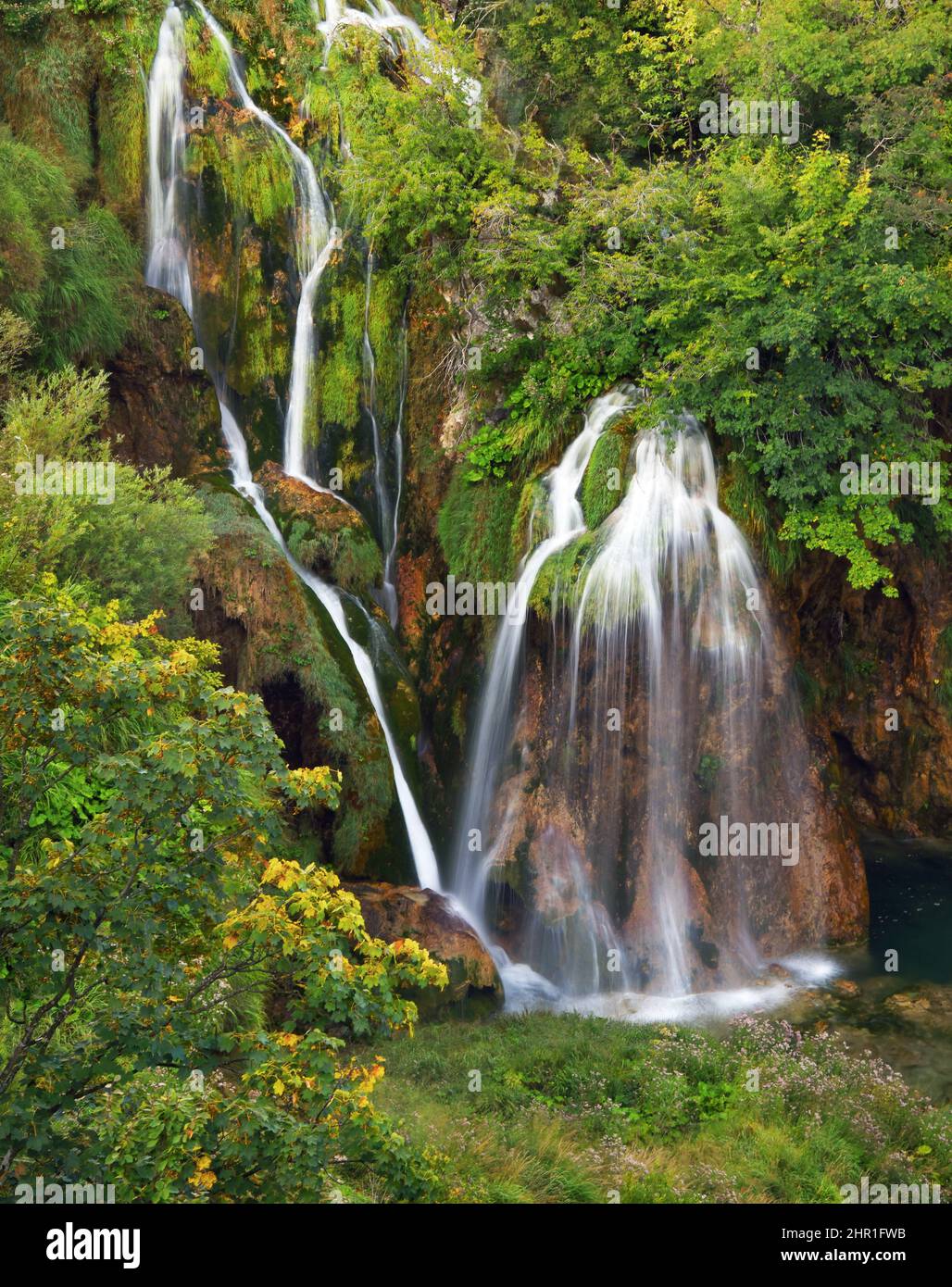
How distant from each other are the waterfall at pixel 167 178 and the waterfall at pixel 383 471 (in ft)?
8.72

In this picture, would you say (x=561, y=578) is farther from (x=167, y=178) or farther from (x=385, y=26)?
(x=385, y=26)

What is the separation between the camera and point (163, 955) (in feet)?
19.1

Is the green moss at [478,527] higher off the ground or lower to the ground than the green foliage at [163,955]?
higher

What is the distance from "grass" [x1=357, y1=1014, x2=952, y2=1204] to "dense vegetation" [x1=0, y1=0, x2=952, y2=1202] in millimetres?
44

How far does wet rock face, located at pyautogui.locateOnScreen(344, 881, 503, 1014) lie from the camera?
11977mm

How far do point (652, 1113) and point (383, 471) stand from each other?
32.0 feet

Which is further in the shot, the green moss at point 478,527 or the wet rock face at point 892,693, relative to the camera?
the wet rock face at point 892,693

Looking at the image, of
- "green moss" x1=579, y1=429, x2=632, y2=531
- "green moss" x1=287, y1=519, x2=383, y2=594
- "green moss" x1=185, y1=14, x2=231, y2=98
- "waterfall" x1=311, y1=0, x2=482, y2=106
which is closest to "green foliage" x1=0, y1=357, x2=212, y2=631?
"green moss" x1=287, y1=519, x2=383, y2=594

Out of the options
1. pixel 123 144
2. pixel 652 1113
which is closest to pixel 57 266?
pixel 123 144

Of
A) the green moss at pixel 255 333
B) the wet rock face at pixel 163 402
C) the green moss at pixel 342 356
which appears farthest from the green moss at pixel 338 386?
the wet rock face at pixel 163 402

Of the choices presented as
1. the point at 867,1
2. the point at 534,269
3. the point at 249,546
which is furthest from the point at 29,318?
the point at 867,1

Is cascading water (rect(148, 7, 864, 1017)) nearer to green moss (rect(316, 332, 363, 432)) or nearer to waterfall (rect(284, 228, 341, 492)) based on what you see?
waterfall (rect(284, 228, 341, 492))

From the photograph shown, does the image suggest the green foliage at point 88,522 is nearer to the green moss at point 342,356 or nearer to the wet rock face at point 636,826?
the green moss at point 342,356

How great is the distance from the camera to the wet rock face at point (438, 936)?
11977 mm
